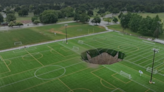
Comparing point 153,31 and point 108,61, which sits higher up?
point 153,31

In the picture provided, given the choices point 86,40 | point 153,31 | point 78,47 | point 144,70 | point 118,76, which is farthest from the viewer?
point 153,31

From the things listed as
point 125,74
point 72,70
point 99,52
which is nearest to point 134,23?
point 99,52

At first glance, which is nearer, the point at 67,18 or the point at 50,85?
the point at 50,85

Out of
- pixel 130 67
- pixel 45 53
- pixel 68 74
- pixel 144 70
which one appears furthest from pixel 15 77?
pixel 144 70

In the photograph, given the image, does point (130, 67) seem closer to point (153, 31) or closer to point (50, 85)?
point (50, 85)

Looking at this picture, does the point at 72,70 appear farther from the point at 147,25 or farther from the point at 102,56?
the point at 147,25

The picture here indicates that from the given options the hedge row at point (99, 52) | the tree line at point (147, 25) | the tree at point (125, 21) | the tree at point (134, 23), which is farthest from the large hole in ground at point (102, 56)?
the tree at point (125, 21)

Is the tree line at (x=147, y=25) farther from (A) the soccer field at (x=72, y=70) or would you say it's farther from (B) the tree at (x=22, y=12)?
(B) the tree at (x=22, y=12)
